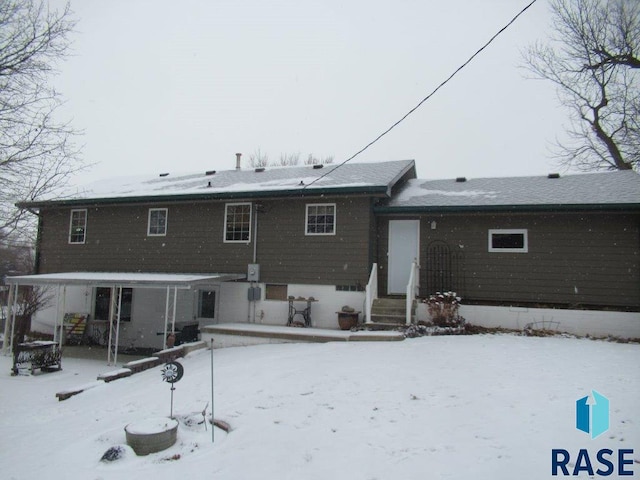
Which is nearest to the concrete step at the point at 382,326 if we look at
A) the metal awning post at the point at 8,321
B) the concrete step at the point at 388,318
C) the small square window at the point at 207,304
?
the concrete step at the point at 388,318

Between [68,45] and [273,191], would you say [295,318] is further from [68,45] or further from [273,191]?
[68,45]

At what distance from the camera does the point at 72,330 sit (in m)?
14.9

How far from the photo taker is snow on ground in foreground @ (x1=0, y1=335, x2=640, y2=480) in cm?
449

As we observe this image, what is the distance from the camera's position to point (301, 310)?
12.5m

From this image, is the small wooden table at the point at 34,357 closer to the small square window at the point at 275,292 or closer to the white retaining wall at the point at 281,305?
the white retaining wall at the point at 281,305

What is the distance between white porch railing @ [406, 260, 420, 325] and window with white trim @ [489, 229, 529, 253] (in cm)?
213

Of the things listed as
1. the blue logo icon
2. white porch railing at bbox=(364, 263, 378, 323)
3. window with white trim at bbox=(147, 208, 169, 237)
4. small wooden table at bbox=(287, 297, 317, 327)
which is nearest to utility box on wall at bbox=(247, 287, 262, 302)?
small wooden table at bbox=(287, 297, 317, 327)

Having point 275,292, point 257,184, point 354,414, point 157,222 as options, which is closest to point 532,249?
point 275,292

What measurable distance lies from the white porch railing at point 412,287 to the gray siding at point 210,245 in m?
1.34

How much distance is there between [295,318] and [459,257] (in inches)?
199

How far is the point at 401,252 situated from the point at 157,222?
8321mm

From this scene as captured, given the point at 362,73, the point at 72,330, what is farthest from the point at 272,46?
the point at 72,330

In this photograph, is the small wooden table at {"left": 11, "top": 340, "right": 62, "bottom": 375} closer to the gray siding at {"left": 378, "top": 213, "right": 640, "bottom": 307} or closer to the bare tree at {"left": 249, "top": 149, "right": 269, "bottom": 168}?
the gray siding at {"left": 378, "top": 213, "right": 640, "bottom": 307}

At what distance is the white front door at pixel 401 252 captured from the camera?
12.8 metres
